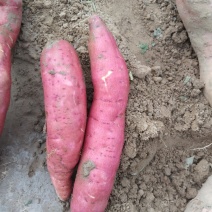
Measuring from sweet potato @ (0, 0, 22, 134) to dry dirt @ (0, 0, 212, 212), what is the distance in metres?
0.07

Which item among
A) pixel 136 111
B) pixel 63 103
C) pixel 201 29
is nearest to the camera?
pixel 63 103

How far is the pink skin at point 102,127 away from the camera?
1265mm

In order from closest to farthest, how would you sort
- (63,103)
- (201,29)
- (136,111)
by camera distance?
(63,103) → (136,111) → (201,29)

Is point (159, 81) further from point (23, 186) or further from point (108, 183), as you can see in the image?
point (23, 186)

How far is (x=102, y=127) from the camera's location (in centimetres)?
128

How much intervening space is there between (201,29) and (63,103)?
66 cm

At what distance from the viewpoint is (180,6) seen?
4.79ft

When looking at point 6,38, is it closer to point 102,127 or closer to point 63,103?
point 63,103

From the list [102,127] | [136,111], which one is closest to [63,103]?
[102,127]

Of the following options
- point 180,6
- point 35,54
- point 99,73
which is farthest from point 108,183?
point 180,6

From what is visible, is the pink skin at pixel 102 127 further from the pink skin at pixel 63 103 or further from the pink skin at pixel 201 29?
the pink skin at pixel 201 29

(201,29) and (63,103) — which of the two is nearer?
(63,103)

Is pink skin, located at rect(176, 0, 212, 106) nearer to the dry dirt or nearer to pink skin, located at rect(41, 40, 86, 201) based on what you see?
the dry dirt

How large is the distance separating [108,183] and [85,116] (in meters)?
0.25
